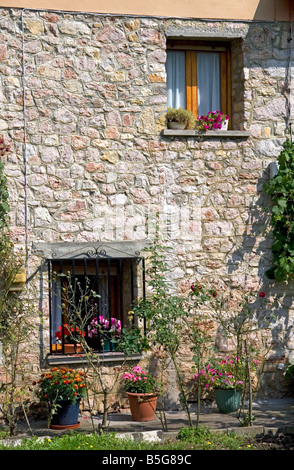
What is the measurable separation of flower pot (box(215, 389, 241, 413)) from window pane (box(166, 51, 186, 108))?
137 inches

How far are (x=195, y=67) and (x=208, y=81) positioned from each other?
0.78 ft

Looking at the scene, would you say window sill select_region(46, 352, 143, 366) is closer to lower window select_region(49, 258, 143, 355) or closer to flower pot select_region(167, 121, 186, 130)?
lower window select_region(49, 258, 143, 355)

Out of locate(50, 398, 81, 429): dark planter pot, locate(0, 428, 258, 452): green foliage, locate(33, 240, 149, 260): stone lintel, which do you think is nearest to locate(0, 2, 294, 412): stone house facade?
locate(33, 240, 149, 260): stone lintel

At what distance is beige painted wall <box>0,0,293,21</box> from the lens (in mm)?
7953

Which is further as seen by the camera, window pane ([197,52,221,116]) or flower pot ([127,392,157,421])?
window pane ([197,52,221,116])

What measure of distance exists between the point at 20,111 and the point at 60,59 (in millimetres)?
764

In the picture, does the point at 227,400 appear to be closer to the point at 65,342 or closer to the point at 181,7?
the point at 65,342

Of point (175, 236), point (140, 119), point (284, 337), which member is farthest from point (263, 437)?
point (140, 119)

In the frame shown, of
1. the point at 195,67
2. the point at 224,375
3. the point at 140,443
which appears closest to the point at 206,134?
the point at 195,67

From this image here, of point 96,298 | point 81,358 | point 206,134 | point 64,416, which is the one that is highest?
point 206,134

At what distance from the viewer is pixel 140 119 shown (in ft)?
26.9

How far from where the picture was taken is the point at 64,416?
24.0 ft

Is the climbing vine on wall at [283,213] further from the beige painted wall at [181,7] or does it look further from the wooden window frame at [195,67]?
the beige painted wall at [181,7]

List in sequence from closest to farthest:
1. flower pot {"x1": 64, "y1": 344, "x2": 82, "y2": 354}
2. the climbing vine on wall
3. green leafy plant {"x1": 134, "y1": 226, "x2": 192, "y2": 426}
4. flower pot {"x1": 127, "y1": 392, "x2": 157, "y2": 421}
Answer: green leafy plant {"x1": 134, "y1": 226, "x2": 192, "y2": 426} → flower pot {"x1": 127, "y1": 392, "x2": 157, "y2": 421} → flower pot {"x1": 64, "y1": 344, "x2": 82, "y2": 354} → the climbing vine on wall
